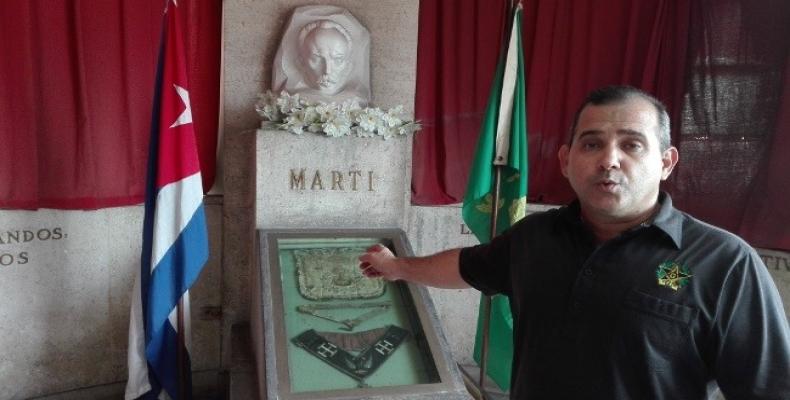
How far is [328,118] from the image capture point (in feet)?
8.30

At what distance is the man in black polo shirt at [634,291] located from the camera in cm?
104

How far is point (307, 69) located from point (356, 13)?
0.50 m

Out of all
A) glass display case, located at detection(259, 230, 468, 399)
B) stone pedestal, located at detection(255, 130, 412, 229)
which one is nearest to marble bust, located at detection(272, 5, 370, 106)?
stone pedestal, located at detection(255, 130, 412, 229)

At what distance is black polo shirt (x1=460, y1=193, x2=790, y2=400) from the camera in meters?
1.03

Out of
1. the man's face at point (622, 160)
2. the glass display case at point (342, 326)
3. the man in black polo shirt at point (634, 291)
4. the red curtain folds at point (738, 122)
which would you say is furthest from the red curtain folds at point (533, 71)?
the man's face at point (622, 160)

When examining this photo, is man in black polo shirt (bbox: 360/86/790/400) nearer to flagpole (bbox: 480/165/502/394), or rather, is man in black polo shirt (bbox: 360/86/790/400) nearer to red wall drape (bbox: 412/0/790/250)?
flagpole (bbox: 480/165/502/394)

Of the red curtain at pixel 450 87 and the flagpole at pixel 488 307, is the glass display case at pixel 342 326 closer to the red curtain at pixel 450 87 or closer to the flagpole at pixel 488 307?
the flagpole at pixel 488 307

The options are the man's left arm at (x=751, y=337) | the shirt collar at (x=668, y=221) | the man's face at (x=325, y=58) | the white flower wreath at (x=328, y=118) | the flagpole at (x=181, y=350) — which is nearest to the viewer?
the man's left arm at (x=751, y=337)

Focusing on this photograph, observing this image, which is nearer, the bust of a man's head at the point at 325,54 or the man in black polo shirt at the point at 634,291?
the man in black polo shirt at the point at 634,291

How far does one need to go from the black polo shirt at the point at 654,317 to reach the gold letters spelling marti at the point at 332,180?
1.43 metres

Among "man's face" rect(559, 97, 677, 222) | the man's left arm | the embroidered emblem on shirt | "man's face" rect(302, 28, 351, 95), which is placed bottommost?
the man's left arm

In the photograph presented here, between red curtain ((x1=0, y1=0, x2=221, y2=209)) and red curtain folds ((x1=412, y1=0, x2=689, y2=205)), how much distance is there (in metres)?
1.33

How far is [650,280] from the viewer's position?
1106 mm

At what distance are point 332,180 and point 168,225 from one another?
76 cm
